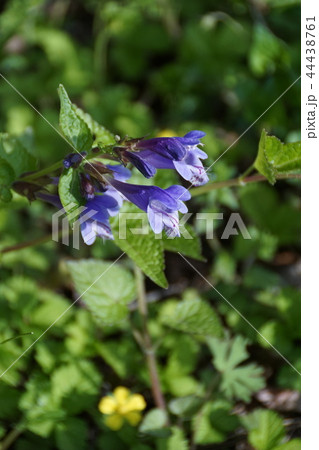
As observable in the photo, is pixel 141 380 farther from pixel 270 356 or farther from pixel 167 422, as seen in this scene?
pixel 270 356

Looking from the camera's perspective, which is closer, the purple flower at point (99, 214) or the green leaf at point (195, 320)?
the purple flower at point (99, 214)

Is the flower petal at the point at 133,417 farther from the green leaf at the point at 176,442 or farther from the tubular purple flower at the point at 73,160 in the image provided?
the tubular purple flower at the point at 73,160

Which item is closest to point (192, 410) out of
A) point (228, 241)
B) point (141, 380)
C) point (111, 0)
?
point (141, 380)

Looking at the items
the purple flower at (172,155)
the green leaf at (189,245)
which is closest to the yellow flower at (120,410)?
the green leaf at (189,245)

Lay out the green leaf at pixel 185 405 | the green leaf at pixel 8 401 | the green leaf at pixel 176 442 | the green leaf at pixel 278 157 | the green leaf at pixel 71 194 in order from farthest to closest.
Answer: the green leaf at pixel 185 405 < the green leaf at pixel 8 401 < the green leaf at pixel 176 442 < the green leaf at pixel 278 157 < the green leaf at pixel 71 194

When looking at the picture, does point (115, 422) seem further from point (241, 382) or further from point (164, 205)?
point (164, 205)

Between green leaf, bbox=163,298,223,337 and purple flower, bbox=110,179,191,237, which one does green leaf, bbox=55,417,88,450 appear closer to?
green leaf, bbox=163,298,223,337
